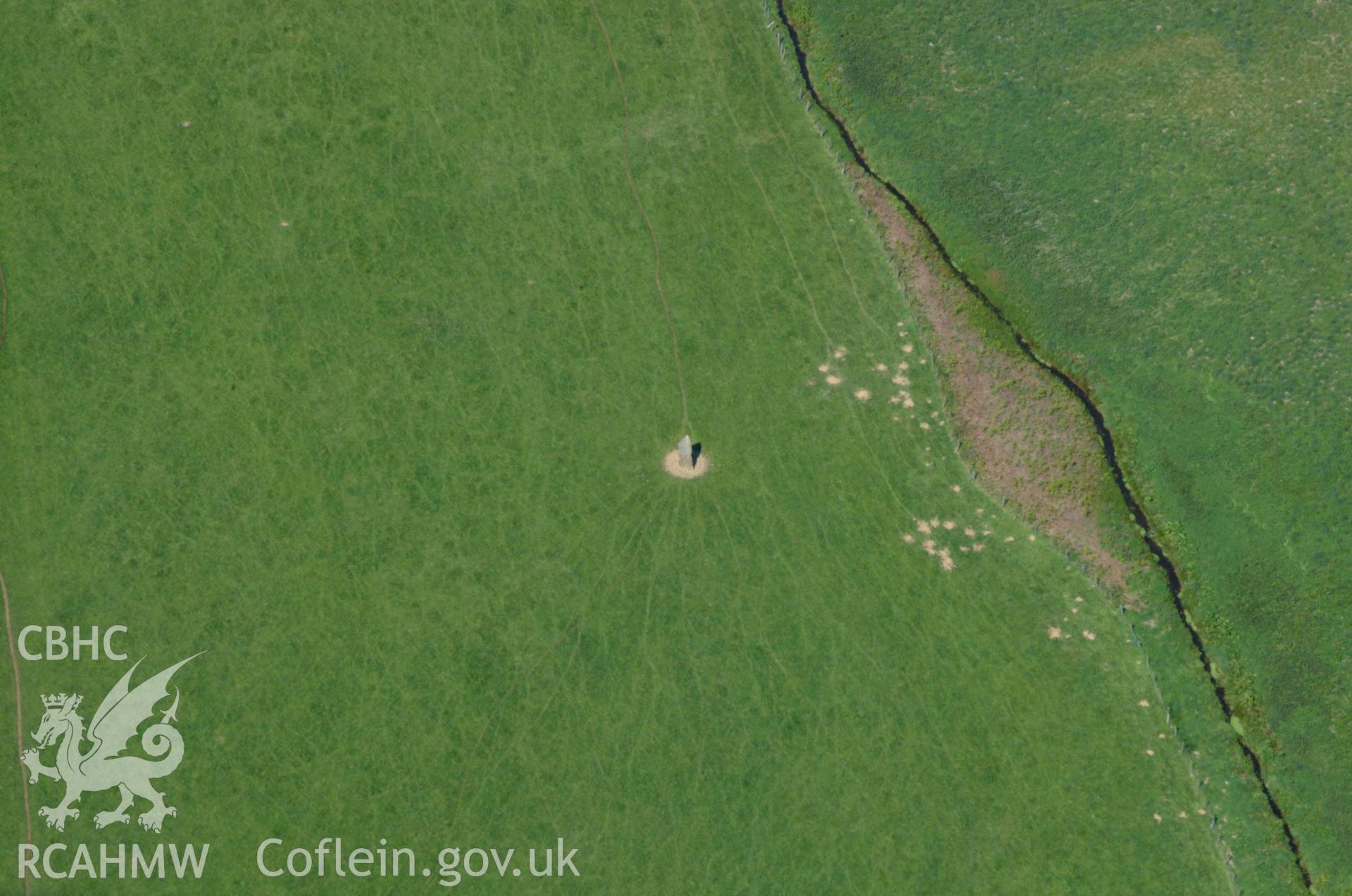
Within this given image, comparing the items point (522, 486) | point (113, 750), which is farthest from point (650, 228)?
point (113, 750)

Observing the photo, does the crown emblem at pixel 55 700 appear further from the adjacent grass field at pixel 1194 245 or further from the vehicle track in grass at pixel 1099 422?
the adjacent grass field at pixel 1194 245

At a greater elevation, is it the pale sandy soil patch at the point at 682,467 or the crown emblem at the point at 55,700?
the pale sandy soil patch at the point at 682,467

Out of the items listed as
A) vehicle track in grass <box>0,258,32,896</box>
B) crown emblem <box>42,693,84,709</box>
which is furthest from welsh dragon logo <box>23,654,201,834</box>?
vehicle track in grass <box>0,258,32,896</box>

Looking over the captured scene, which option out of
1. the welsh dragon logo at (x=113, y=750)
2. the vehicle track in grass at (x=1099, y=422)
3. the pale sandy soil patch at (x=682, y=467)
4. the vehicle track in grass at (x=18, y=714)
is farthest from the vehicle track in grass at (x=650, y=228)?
the vehicle track in grass at (x=18, y=714)

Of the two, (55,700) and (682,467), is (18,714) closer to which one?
(55,700)

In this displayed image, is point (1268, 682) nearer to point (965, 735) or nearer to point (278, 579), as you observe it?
point (965, 735)

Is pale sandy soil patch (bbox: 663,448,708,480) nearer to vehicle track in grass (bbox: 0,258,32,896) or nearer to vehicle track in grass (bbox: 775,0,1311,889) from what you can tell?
vehicle track in grass (bbox: 775,0,1311,889)
